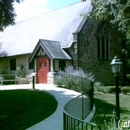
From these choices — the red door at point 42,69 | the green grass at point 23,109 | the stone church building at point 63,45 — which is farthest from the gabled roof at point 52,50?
the green grass at point 23,109

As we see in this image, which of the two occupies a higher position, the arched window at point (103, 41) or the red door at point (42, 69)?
the arched window at point (103, 41)

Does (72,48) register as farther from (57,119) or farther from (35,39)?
(57,119)

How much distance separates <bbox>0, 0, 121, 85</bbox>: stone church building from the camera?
2366cm

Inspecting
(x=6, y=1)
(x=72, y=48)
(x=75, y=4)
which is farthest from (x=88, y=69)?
(x=6, y=1)

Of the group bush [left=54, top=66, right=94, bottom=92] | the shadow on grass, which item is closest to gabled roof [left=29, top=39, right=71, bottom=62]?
bush [left=54, top=66, right=94, bottom=92]

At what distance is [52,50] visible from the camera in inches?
907

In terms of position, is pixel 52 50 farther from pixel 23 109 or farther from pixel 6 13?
pixel 23 109

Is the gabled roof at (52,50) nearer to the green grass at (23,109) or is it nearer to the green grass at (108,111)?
the green grass at (23,109)

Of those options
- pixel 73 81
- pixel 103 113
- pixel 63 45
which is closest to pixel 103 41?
pixel 63 45

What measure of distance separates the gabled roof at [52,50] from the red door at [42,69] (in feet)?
3.00

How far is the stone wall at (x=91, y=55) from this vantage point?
2408cm

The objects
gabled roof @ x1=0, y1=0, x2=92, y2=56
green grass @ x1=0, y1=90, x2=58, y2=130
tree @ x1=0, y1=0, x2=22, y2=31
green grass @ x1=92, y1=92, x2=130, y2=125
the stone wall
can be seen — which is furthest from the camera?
gabled roof @ x1=0, y1=0, x2=92, y2=56

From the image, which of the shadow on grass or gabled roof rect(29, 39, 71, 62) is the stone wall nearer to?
gabled roof rect(29, 39, 71, 62)

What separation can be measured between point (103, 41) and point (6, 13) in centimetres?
1383
